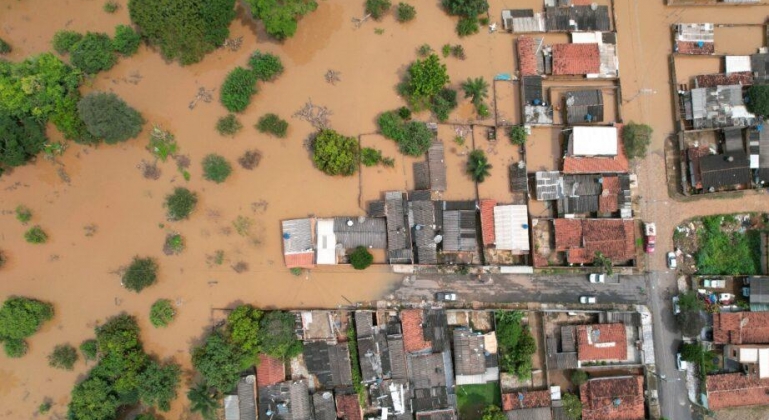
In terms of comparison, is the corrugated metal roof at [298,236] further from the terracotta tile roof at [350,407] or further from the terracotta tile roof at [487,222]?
the terracotta tile roof at [487,222]

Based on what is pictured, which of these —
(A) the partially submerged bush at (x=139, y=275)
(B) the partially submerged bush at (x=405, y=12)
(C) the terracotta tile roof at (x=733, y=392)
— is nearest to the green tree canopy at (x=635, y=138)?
(C) the terracotta tile roof at (x=733, y=392)

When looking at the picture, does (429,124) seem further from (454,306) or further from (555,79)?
(454,306)

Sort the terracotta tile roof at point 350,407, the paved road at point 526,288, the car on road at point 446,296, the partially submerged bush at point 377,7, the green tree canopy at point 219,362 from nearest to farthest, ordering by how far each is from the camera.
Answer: the green tree canopy at point 219,362
the terracotta tile roof at point 350,407
the car on road at point 446,296
the paved road at point 526,288
the partially submerged bush at point 377,7

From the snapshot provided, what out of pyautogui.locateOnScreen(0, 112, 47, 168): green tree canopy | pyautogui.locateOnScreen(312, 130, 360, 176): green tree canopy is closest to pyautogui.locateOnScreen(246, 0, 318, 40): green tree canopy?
pyautogui.locateOnScreen(312, 130, 360, 176): green tree canopy

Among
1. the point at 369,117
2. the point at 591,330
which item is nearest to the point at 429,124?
the point at 369,117

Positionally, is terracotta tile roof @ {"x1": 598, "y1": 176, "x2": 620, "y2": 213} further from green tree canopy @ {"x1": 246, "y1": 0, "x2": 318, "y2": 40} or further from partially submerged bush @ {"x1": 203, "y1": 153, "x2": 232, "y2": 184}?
partially submerged bush @ {"x1": 203, "y1": 153, "x2": 232, "y2": 184}

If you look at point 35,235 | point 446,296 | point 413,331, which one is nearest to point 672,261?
point 446,296
